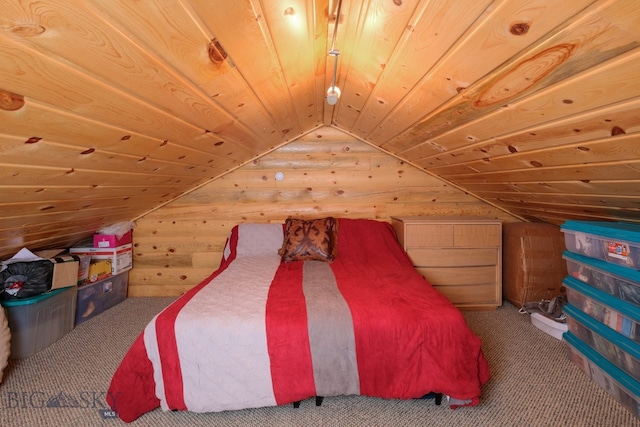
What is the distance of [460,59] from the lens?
3.18 feet

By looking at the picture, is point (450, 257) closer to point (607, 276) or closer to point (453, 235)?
point (453, 235)

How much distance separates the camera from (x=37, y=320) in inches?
79.7

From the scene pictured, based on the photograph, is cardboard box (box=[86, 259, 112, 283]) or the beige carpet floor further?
cardboard box (box=[86, 259, 112, 283])

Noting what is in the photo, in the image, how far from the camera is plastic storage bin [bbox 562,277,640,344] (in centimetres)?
141

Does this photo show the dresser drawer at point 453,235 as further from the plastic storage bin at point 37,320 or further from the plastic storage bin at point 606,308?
the plastic storage bin at point 37,320

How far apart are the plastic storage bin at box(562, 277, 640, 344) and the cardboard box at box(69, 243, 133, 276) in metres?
3.47

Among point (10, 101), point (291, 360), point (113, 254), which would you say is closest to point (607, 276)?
point (291, 360)

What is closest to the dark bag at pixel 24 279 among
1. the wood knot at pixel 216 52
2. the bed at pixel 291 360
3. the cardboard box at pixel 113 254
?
the cardboard box at pixel 113 254

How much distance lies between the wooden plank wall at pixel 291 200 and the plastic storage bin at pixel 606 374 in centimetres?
142

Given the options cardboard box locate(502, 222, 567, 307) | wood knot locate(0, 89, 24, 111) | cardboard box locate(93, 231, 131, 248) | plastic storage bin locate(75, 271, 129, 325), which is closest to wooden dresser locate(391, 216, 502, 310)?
cardboard box locate(502, 222, 567, 307)

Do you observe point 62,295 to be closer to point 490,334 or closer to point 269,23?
point 269,23

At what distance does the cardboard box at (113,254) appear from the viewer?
2609mm

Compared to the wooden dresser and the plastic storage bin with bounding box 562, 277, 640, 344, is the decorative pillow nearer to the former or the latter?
the wooden dresser

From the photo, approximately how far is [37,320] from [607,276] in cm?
347
